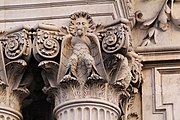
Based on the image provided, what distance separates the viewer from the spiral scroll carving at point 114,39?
1280 centimetres

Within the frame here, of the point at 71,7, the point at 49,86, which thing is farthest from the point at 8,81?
the point at 71,7

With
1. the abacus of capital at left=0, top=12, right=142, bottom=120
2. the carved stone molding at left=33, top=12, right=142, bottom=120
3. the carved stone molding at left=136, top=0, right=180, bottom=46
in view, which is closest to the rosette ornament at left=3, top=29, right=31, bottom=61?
the abacus of capital at left=0, top=12, right=142, bottom=120

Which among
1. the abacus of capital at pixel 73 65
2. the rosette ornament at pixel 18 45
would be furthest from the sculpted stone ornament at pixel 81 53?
the rosette ornament at pixel 18 45

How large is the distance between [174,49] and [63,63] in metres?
2.34

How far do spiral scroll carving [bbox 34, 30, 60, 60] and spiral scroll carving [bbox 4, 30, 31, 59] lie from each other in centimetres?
17

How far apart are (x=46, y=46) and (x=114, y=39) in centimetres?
107

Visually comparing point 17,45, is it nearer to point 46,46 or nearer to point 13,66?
point 13,66

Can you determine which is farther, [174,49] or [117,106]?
[174,49]

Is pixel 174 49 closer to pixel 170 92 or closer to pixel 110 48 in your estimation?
pixel 170 92

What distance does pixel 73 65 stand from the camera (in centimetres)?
1273

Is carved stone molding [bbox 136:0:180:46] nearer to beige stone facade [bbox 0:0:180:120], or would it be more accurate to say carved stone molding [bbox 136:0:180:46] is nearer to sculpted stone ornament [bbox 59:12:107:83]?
beige stone facade [bbox 0:0:180:120]

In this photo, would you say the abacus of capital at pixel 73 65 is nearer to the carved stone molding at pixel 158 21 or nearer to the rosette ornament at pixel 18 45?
the rosette ornament at pixel 18 45

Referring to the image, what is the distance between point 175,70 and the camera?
14172 mm

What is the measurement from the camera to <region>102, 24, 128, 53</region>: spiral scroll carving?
42.0ft
